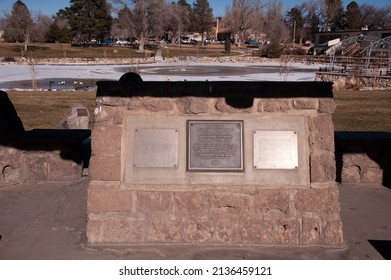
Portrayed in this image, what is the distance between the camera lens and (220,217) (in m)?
4.63

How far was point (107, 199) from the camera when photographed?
4629mm

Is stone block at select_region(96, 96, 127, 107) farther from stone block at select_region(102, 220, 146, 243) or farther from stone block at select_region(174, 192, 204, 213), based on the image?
stone block at select_region(102, 220, 146, 243)

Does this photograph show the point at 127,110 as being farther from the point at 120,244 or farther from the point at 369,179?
the point at 369,179

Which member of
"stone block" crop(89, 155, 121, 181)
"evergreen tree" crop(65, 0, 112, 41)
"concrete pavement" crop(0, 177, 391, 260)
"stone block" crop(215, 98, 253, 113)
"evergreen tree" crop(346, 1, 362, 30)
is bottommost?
"concrete pavement" crop(0, 177, 391, 260)

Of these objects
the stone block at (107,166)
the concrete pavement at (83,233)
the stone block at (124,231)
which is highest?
the stone block at (107,166)

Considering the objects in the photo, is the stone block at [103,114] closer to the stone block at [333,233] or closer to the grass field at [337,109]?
the stone block at [333,233]

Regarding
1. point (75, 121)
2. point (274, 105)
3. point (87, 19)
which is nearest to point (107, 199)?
point (274, 105)

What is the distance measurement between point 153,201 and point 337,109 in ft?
37.9

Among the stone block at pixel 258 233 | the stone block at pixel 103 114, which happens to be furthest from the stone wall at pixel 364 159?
the stone block at pixel 103 114

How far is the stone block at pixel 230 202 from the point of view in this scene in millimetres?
4594

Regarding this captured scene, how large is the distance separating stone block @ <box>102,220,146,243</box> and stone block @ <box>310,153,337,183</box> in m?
1.78

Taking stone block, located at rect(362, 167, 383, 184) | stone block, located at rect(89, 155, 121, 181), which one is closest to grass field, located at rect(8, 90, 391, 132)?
stone block, located at rect(362, 167, 383, 184)

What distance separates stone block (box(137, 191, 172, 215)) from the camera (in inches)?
182

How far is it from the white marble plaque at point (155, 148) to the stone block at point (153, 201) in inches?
11.1
